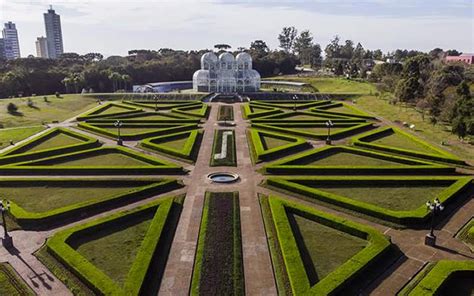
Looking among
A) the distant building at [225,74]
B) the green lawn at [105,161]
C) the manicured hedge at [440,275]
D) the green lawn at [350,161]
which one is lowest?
the manicured hedge at [440,275]

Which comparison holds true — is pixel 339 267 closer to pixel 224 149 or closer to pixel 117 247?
pixel 117 247

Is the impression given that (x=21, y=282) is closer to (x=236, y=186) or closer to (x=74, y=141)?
(x=236, y=186)

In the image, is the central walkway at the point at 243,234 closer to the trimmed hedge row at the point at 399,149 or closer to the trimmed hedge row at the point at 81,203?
the trimmed hedge row at the point at 81,203

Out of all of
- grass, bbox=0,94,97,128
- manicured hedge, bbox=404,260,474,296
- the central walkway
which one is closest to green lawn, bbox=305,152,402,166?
the central walkway

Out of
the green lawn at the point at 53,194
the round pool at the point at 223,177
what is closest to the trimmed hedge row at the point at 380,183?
the round pool at the point at 223,177

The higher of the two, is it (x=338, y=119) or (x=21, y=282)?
(x=338, y=119)

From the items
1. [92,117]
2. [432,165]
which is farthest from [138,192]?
[92,117]

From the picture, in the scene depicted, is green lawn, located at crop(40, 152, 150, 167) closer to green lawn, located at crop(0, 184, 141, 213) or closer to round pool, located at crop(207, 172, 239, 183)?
green lawn, located at crop(0, 184, 141, 213)
